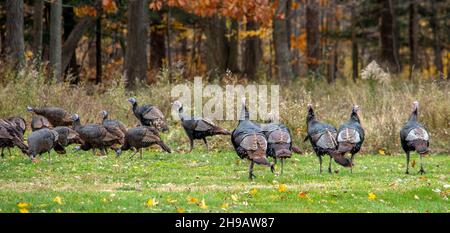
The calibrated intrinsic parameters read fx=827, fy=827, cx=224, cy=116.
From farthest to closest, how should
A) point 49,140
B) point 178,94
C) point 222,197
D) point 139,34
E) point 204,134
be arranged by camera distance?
1. point 139,34
2. point 178,94
3. point 204,134
4. point 49,140
5. point 222,197

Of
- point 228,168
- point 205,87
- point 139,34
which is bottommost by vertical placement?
point 228,168

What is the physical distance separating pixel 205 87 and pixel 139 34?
6.54 meters

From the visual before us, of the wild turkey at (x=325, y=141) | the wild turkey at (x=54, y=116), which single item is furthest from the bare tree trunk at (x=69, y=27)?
the wild turkey at (x=325, y=141)

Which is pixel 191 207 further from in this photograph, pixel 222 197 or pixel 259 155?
pixel 259 155

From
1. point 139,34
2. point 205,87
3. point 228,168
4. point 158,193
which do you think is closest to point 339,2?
point 139,34

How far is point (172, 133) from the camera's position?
2067cm

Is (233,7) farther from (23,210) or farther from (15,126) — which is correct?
(23,210)

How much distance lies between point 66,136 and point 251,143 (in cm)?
492

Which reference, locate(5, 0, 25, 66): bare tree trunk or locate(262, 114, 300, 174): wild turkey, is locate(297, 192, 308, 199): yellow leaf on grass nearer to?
locate(262, 114, 300, 174): wild turkey

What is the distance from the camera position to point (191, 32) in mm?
54812

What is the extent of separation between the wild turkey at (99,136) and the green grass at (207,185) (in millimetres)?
329

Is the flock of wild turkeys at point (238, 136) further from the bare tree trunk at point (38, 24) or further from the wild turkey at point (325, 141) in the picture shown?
the bare tree trunk at point (38, 24)
